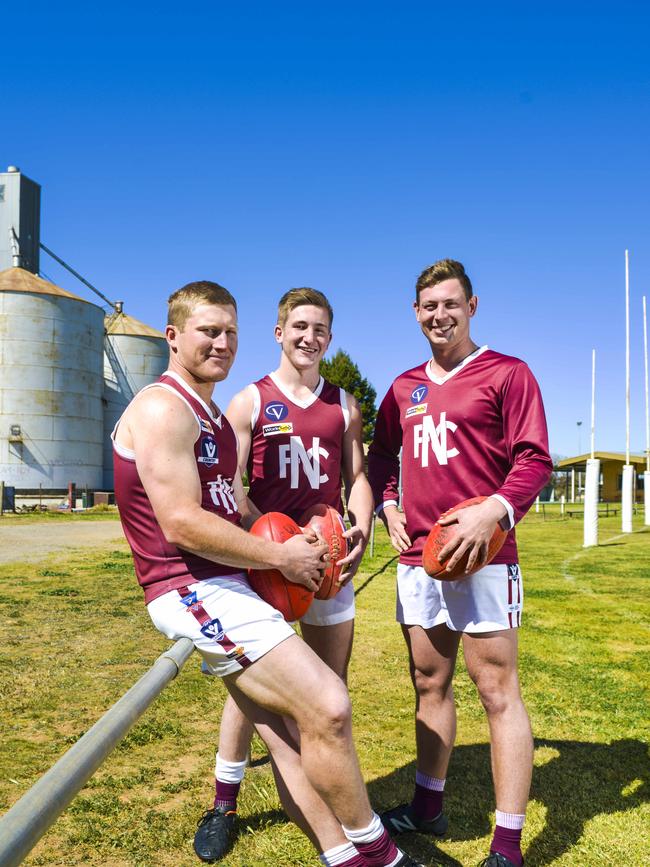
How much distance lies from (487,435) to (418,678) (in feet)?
4.20

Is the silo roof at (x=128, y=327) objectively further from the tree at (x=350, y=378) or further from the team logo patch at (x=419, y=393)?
the team logo patch at (x=419, y=393)

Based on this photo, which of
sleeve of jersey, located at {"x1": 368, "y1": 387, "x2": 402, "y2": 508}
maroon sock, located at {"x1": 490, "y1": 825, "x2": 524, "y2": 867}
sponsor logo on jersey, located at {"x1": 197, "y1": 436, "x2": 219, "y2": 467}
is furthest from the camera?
sleeve of jersey, located at {"x1": 368, "y1": 387, "x2": 402, "y2": 508}

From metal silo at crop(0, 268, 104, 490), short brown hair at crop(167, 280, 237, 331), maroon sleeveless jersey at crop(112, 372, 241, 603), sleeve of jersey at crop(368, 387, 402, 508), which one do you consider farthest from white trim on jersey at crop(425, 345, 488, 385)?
metal silo at crop(0, 268, 104, 490)

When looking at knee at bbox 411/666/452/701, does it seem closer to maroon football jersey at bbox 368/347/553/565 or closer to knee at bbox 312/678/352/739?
maroon football jersey at bbox 368/347/553/565

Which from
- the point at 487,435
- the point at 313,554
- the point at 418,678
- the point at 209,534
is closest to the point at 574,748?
the point at 418,678

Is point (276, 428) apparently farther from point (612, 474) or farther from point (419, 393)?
point (612, 474)

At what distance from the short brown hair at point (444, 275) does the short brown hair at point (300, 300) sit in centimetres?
49

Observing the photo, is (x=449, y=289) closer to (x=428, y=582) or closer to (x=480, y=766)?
(x=428, y=582)

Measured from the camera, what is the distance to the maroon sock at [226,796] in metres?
3.71

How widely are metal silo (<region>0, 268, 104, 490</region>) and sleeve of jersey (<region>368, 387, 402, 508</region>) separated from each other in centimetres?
4043

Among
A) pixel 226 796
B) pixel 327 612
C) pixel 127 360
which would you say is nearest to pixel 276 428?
pixel 327 612

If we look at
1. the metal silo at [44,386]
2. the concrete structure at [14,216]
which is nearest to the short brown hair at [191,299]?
the metal silo at [44,386]

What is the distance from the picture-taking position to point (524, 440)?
342cm

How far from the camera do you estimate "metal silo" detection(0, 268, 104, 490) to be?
4116 cm
